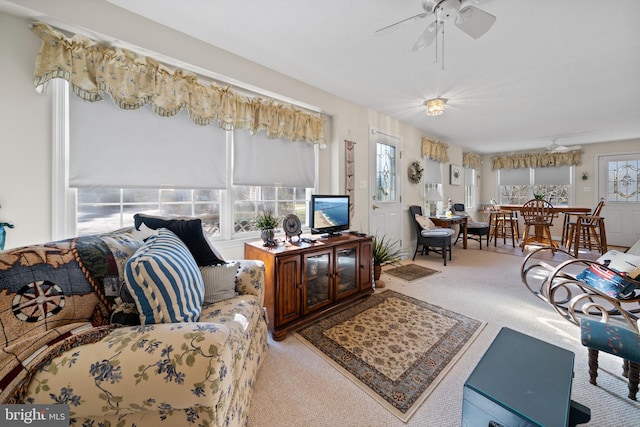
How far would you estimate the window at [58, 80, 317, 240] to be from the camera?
173 centimetres

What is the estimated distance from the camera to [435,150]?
506 centimetres

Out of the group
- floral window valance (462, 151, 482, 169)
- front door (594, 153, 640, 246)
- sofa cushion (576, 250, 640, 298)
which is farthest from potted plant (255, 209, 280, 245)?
front door (594, 153, 640, 246)

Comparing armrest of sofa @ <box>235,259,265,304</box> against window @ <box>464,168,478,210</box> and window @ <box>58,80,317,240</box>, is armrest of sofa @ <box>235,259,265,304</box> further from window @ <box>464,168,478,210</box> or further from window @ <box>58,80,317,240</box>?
window @ <box>464,168,478,210</box>

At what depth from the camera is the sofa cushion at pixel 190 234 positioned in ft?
5.33

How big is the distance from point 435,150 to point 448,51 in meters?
3.02

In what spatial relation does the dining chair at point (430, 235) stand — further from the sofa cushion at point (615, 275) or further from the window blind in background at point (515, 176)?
the window blind in background at point (515, 176)

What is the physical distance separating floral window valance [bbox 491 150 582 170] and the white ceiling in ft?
8.46

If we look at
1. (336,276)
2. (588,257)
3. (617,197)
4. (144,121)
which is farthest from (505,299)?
(617,197)

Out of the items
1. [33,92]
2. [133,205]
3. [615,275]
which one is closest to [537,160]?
[615,275]

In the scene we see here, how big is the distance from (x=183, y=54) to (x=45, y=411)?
2.34 m

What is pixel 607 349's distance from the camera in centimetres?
130

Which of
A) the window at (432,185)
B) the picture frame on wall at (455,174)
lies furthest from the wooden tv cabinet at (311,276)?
the picture frame on wall at (455,174)

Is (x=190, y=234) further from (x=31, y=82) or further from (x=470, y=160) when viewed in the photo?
(x=470, y=160)

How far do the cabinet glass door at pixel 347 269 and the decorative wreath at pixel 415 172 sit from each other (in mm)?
2577
